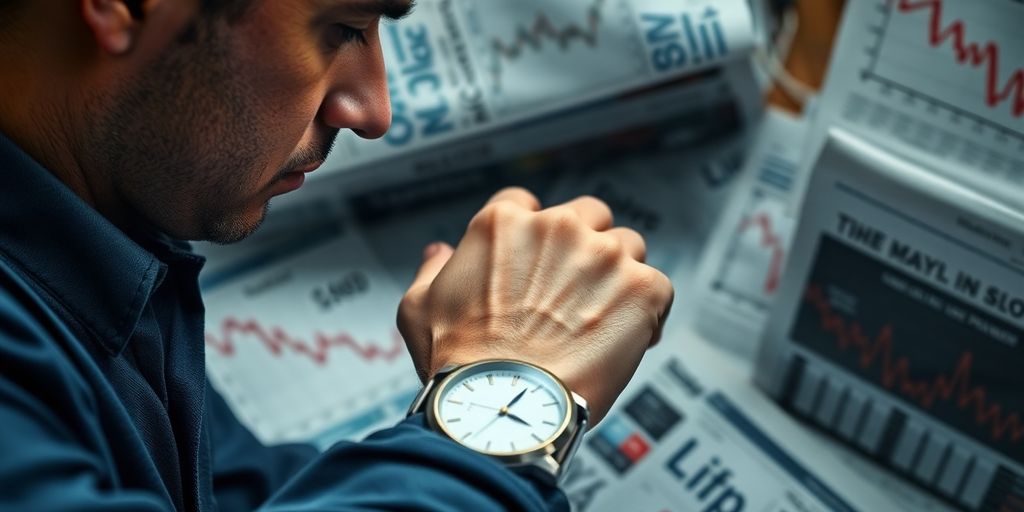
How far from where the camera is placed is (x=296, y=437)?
2.53 feet

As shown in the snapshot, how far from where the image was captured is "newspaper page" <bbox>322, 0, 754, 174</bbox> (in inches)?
30.7

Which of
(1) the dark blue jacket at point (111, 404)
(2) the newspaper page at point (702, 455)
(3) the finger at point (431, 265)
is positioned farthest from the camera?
(2) the newspaper page at point (702, 455)

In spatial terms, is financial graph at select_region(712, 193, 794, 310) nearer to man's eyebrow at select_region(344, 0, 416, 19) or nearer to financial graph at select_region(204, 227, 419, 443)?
financial graph at select_region(204, 227, 419, 443)

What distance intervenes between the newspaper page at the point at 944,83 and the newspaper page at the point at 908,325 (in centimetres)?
2

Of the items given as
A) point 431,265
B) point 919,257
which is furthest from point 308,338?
point 919,257

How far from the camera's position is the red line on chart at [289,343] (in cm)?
80

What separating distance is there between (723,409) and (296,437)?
318mm

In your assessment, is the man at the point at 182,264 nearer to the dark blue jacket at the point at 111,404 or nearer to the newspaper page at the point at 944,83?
the dark blue jacket at the point at 111,404

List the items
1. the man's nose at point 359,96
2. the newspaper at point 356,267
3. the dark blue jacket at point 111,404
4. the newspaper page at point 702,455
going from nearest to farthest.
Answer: the dark blue jacket at point 111,404, the man's nose at point 359,96, the newspaper page at point 702,455, the newspaper at point 356,267

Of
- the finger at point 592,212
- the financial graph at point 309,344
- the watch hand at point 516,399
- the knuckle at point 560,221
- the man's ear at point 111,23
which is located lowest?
the financial graph at point 309,344

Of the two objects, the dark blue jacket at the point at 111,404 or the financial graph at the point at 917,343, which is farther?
the financial graph at the point at 917,343

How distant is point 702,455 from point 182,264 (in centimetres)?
37

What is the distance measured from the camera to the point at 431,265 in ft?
1.98

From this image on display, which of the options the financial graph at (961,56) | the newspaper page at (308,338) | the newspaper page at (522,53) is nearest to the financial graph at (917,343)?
the financial graph at (961,56)
